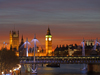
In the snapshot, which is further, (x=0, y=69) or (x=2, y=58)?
(x=2, y=58)

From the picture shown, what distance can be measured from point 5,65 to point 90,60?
46.3m

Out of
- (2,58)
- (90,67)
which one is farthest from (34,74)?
(90,67)

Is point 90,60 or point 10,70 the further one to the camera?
point 90,60

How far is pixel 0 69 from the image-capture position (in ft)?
270

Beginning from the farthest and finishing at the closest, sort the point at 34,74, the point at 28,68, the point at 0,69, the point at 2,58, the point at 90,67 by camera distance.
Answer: the point at 90,67 < the point at 28,68 < the point at 34,74 < the point at 2,58 < the point at 0,69

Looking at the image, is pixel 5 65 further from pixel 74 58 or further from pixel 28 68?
pixel 74 58

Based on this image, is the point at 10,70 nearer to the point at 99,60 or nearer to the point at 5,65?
the point at 5,65

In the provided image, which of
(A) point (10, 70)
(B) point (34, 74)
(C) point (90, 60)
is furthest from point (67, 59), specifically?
(A) point (10, 70)

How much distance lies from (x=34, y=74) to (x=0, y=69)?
2637cm

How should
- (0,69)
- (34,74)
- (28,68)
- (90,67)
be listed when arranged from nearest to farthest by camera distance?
(0,69)
(34,74)
(28,68)
(90,67)

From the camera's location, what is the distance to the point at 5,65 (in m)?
83.9

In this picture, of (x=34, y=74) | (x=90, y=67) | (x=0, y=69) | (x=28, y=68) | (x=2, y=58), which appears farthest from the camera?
(x=90, y=67)

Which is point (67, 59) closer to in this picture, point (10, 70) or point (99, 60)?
point (99, 60)

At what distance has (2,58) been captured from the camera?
291 ft
